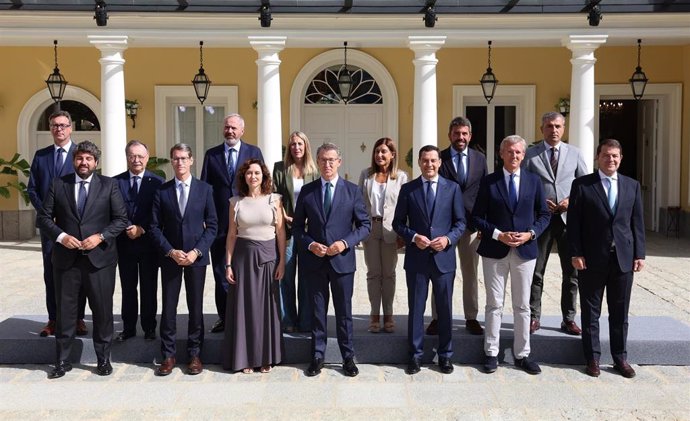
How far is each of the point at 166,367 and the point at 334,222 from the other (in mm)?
1823

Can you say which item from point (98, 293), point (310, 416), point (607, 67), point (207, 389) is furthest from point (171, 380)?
point (607, 67)

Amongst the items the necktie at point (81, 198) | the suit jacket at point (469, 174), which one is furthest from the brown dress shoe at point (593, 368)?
the necktie at point (81, 198)

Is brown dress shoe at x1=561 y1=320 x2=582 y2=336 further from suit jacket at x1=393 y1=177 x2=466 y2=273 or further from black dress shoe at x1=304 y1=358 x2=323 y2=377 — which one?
black dress shoe at x1=304 y1=358 x2=323 y2=377

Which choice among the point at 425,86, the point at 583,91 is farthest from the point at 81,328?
the point at 583,91

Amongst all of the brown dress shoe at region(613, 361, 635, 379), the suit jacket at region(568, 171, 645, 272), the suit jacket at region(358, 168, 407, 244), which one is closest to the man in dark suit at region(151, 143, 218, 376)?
the suit jacket at region(358, 168, 407, 244)

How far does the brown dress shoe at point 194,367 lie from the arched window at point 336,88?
10394 mm

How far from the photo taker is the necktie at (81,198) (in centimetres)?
583

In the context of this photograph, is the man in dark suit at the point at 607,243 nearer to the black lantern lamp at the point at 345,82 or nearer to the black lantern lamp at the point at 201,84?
the black lantern lamp at the point at 345,82

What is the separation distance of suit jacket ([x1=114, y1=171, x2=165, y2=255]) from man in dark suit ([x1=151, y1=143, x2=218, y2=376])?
225 mm

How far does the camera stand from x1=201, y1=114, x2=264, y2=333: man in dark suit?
21.1 ft

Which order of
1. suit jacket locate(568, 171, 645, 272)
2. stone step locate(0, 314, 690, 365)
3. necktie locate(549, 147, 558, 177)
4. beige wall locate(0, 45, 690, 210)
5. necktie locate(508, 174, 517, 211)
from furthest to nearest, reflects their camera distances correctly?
beige wall locate(0, 45, 690, 210), necktie locate(549, 147, 558, 177), stone step locate(0, 314, 690, 365), necktie locate(508, 174, 517, 211), suit jacket locate(568, 171, 645, 272)

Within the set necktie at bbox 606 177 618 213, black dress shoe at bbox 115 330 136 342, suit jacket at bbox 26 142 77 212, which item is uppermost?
suit jacket at bbox 26 142 77 212

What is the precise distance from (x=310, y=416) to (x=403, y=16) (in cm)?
906

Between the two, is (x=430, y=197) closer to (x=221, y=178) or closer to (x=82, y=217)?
(x=221, y=178)
